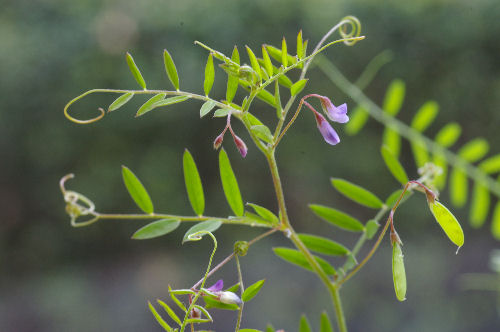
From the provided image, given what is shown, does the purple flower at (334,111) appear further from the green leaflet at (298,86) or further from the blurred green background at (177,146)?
the blurred green background at (177,146)

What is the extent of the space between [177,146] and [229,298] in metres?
2.61

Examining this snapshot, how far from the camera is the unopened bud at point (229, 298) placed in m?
0.29

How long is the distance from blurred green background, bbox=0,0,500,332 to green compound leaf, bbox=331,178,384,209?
85.6 inches

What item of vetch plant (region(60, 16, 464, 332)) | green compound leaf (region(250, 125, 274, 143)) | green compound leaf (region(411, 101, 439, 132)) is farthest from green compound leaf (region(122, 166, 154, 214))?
green compound leaf (region(411, 101, 439, 132))

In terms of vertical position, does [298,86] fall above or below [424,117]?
Result: above

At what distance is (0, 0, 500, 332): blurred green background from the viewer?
104 inches

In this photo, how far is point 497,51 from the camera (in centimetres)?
275

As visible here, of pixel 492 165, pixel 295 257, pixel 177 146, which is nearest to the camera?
pixel 295 257

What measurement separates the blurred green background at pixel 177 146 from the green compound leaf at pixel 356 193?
2175 millimetres

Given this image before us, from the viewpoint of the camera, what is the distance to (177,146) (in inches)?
113

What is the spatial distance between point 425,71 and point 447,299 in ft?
3.81

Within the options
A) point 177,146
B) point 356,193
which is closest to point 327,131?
point 356,193

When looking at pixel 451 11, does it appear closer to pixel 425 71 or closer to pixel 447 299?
pixel 425 71

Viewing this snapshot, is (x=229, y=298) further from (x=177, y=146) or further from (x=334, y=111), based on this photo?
(x=177, y=146)
